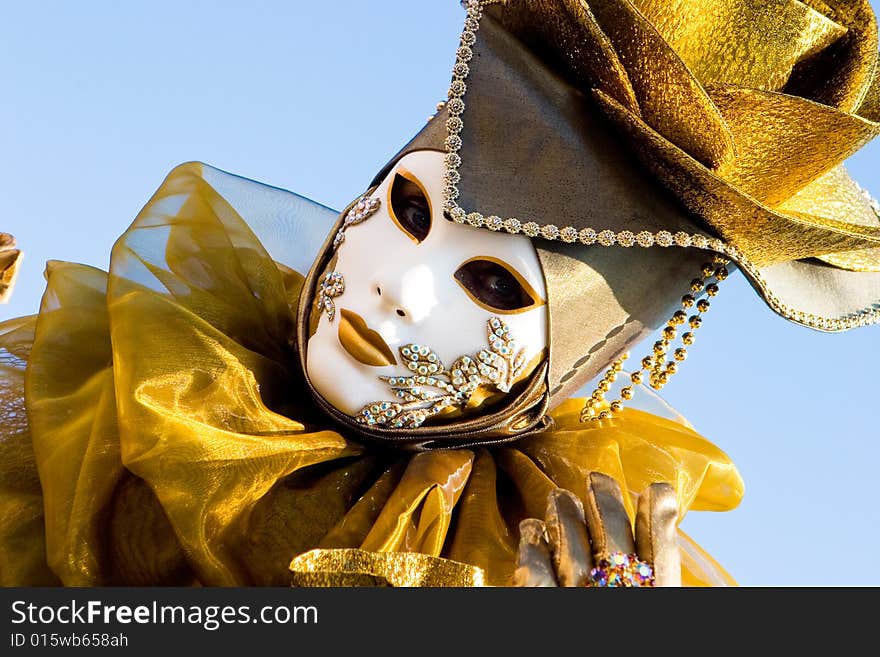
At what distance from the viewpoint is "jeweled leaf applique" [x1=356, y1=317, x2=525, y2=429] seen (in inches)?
65.9

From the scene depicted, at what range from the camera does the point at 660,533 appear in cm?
131

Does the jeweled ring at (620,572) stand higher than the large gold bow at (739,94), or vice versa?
→ the large gold bow at (739,94)

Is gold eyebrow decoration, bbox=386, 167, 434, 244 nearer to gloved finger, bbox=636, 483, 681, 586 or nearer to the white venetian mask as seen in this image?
the white venetian mask

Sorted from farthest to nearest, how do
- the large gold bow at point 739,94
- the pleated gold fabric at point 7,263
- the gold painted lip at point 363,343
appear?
the pleated gold fabric at point 7,263, the gold painted lip at point 363,343, the large gold bow at point 739,94

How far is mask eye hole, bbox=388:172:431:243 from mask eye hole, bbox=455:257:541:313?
A: 9 centimetres

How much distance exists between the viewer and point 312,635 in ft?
3.96

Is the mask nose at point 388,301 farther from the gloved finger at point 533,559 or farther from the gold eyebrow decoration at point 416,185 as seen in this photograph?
the gloved finger at point 533,559

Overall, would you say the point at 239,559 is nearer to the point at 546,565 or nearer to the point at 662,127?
the point at 546,565

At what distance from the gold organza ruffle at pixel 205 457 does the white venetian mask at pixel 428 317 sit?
11cm

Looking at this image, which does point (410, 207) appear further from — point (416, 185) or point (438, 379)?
point (438, 379)

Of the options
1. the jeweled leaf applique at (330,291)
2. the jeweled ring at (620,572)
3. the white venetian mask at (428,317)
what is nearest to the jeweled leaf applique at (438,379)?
the white venetian mask at (428,317)

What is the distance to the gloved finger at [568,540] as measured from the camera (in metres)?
1.28

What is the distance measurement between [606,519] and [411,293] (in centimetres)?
50

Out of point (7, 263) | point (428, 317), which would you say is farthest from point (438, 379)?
point (7, 263)
